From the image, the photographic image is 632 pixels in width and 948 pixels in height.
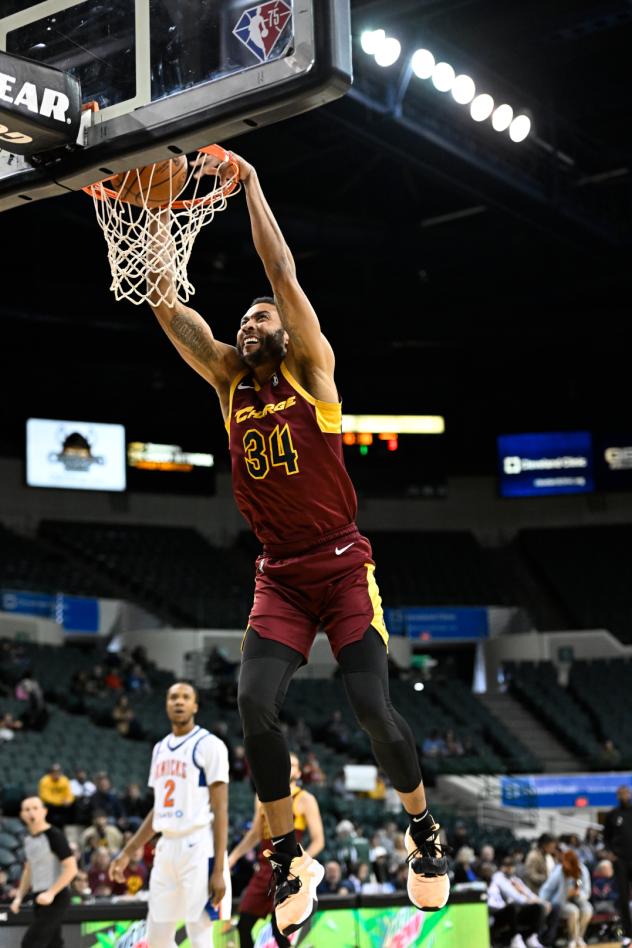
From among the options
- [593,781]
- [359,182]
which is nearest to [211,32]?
[359,182]

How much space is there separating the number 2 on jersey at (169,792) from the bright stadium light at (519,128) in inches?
489

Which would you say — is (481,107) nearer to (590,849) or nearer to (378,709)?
(590,849)

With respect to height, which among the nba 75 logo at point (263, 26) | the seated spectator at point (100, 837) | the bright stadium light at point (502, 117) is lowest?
the seated spectator at point (100, 837)

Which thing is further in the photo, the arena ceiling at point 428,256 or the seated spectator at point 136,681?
the seated spectator at point 136,681

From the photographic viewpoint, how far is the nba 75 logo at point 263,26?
5103 millimetres

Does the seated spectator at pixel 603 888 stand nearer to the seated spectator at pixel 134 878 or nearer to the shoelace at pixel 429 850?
the seated spectator at pixel 134 878

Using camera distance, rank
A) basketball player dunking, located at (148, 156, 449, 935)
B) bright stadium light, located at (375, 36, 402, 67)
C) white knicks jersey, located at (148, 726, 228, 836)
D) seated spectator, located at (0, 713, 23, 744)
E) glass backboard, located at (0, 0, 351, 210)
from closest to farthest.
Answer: glass backboard, located at (0, 0, 351, 210) < basketball player dunking, located at (148, 156, 449, 935) < white knicks jersey, located at (148, 726, 228, 836) < bright stadium light, located at (375, 36, 402, 67) < seated spectator, located at (0, 713, 23, 744)

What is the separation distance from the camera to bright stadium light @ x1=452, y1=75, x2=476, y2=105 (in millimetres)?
16812

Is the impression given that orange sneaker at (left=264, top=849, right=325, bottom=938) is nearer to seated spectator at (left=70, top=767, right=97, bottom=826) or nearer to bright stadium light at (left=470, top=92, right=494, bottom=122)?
seated spectator at (left=70, top=767, right=97, bottom=826)

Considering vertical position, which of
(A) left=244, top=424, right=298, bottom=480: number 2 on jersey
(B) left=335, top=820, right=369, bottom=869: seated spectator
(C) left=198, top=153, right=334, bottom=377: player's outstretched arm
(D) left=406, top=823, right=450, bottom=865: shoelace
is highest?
(C) left=198, top=153, right=334, bottom=377: player's outstretched arm

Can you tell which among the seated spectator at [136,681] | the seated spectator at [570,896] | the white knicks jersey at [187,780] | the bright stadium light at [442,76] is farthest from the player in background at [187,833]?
the seated spectator at [136,681]

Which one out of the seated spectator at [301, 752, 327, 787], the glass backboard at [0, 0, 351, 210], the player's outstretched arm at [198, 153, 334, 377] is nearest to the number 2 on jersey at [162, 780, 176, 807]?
the player's outstretched arm at [198, 153, 334, 377]

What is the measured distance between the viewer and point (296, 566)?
5.41 metres

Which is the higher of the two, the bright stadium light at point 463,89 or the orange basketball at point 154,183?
the bright stadium light at point 463,89
